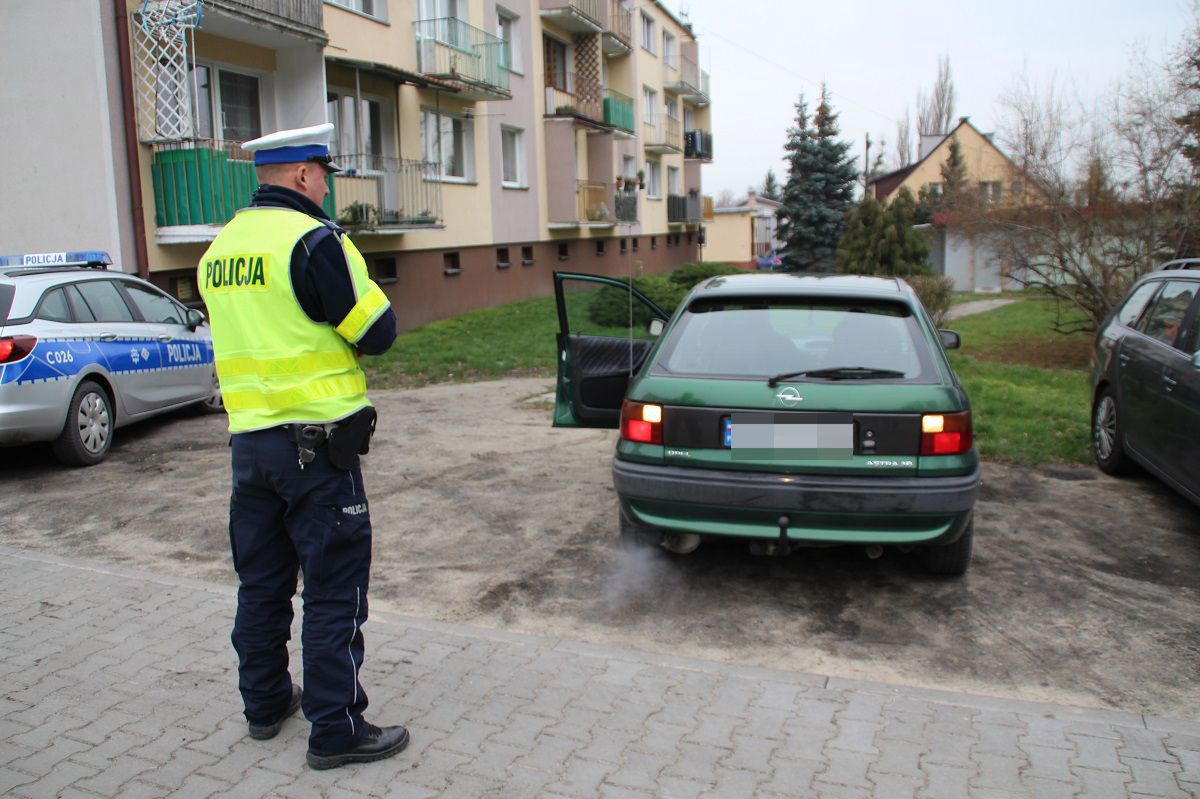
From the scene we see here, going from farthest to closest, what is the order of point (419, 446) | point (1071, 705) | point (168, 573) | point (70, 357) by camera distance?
point (419, 446)
point (70, 357)
point (168, 573)
point (1071, 705)

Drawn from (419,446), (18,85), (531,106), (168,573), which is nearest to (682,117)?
(531,106)

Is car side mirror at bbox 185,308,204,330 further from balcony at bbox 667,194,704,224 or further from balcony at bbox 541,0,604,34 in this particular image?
balcony at bbox 667,194,704,224

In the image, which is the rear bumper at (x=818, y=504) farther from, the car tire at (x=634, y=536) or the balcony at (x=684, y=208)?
the balcony at (x=684, y=208)

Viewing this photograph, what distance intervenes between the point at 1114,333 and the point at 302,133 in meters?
6.47

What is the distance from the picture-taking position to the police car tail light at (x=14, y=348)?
22.6ft

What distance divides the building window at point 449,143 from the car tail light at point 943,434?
17707mm

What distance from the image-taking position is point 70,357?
7.38 m

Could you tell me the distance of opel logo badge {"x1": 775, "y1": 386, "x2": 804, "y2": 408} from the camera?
4.45 m

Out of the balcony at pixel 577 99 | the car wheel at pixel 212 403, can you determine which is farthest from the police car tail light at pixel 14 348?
the balcony at pixel 577 99

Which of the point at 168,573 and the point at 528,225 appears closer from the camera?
the point at 168,573

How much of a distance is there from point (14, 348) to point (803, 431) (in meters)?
5.66

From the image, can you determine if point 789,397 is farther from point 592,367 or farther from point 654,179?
point 654,179

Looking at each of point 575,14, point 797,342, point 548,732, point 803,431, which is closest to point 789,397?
point 803,431

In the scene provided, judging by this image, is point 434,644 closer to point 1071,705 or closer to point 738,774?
point 738,774
